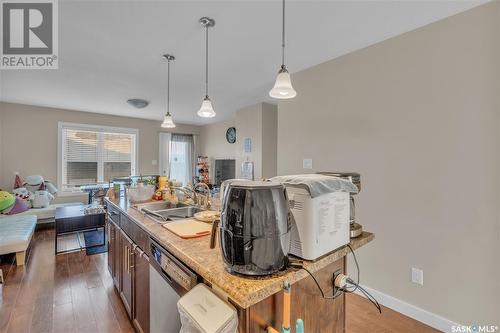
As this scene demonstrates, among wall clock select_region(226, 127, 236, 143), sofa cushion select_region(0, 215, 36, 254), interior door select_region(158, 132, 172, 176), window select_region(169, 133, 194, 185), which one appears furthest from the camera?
window select_region(169, 133, 194, 185)

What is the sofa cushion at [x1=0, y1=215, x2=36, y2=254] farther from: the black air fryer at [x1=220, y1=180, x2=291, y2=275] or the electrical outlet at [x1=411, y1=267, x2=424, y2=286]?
the electrical outlet at [x1=411, y1=267, x2=424, y2=286]

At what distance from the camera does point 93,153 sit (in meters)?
5.33

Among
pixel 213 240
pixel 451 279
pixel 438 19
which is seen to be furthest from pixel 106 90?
pixel 451 279

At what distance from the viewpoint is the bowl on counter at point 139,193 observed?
2.23 m

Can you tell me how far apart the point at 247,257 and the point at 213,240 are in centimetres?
33

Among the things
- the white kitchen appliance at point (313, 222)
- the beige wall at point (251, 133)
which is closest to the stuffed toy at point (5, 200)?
the beige wall at point (251, 133)

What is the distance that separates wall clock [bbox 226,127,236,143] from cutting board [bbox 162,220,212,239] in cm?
430

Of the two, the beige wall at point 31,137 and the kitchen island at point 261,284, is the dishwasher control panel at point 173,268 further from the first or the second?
the beige wall at point 31,137

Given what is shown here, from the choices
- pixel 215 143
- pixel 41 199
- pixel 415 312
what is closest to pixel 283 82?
pixel 415 312

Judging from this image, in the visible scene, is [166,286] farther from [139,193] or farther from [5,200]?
[5,200]

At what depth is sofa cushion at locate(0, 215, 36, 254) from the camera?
2.72 meters

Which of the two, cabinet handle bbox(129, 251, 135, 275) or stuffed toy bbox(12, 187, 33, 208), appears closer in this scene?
cabinet handle bbox(129, 251, 135, 275)

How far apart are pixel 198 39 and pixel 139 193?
161cm

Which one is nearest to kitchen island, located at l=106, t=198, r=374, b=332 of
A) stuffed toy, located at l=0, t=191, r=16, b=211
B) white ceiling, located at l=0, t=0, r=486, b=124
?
white ceiling, located at l=0, t=0, r=486, b=124
